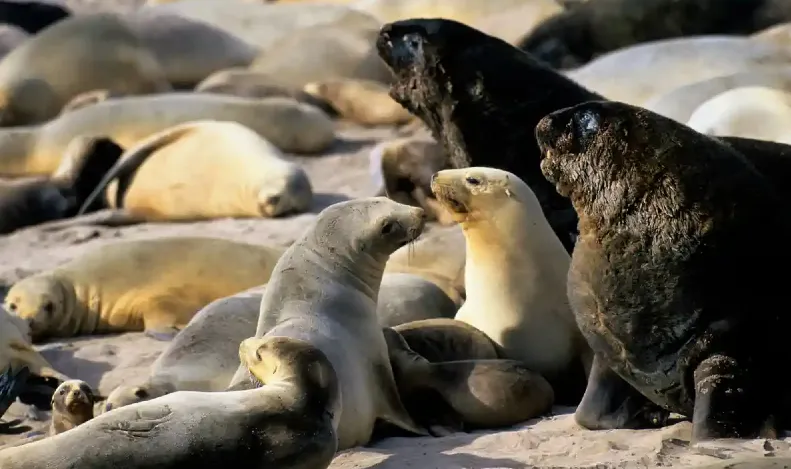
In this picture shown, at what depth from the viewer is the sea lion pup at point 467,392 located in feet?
14.6

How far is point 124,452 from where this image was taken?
338cm

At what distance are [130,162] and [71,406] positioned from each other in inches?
169

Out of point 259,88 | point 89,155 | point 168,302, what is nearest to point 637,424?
point 168,302

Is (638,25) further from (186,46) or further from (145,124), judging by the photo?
(145,124)

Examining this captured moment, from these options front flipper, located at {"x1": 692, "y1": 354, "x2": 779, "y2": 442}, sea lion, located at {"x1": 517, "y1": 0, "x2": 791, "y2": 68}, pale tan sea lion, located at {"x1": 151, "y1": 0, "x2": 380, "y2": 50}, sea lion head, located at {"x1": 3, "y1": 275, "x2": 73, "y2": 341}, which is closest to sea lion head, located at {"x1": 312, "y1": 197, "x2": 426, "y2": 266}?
front flipper, located at {"x1": 692, "y1": 354, "x2": 779, "y2": 442}

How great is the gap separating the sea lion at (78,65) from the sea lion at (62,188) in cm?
272

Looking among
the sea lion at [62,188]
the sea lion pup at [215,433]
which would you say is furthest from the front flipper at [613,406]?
the sea lion at [62,188]

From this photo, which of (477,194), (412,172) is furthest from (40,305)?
(477,194)

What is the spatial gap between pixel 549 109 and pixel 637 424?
7.45ft

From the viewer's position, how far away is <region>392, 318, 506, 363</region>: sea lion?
477 centimetres

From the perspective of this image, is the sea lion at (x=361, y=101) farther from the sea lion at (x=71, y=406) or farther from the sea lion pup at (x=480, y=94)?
the sea lion at (x=71, y=406)

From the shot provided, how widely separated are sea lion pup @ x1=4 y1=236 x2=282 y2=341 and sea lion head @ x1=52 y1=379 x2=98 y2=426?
174 centimetres

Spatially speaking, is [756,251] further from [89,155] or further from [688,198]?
[89,155]

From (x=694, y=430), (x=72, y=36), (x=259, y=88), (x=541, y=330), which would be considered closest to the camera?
(x=694, y=430)
